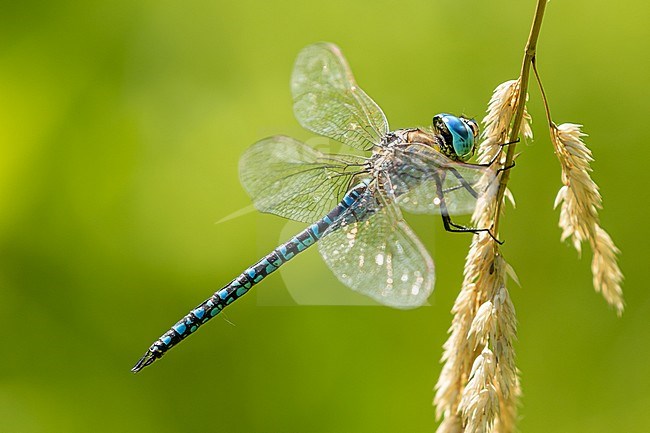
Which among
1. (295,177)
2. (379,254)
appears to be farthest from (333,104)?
(379,254)

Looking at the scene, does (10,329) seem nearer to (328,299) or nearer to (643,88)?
(328,299)

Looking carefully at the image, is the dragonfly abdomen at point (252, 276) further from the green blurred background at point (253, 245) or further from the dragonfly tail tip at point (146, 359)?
the green blurred background at point (253, 245)

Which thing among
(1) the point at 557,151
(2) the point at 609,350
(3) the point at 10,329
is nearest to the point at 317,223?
(1) the point at 557,151

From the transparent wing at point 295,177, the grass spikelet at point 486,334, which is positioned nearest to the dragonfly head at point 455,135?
the grass spikelet at point 486,334

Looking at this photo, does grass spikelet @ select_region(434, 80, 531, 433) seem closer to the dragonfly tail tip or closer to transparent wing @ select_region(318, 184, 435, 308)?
transparent wing @ select_region(318, 184, 435, 308)

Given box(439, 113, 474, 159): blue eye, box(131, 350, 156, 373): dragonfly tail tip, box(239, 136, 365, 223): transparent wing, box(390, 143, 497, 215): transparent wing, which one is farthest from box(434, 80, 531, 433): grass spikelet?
box(131, 350, 156, 373): dragonfly tail tip

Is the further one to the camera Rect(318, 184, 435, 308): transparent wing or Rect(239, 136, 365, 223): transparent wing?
Rect(239, 136, 365, 223): transparent wing
